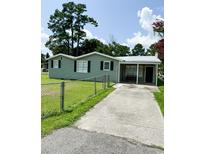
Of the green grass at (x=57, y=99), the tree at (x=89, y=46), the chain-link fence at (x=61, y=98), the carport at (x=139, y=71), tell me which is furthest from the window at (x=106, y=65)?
the tree at (x=89, y=46)

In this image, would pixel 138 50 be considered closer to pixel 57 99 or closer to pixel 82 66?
pixel 82 66

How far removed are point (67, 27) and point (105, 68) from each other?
75.0ft

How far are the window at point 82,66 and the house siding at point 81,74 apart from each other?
1.18 feet

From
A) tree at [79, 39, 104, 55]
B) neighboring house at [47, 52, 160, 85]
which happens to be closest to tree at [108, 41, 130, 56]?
tree at [79, 39, 104, 55]

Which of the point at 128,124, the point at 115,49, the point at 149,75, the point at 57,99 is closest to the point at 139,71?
the point at 149,75

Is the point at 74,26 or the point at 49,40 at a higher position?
the point at 74,26

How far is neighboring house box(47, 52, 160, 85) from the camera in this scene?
1737cm

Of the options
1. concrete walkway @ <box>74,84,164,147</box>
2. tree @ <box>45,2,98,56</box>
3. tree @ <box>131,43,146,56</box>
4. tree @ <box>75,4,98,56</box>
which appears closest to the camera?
concrete walkway @ <box>74,84,164,147</box>

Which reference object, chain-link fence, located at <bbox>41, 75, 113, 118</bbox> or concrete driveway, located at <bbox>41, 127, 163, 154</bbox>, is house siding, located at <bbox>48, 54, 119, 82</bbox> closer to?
chain-link fence, located at <bbox>41, 75, 113, 118</bbox>
